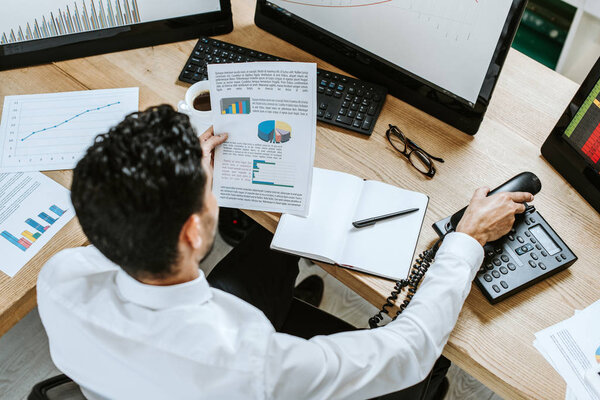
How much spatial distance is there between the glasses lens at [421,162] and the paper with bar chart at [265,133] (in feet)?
0.81

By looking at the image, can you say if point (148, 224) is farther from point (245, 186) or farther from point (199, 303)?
point (245, 186)

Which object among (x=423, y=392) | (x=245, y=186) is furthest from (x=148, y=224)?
(x=423, y=392)

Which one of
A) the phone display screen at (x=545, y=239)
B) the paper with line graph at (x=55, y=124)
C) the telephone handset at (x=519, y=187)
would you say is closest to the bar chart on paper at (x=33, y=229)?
the paper with line graph at (x=55, y=124)

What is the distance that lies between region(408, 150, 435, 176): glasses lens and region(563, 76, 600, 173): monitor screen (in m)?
0.28

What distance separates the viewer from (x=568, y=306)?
93cm

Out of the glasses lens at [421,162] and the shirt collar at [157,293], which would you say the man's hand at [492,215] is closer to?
the glasses lens at [421,162]

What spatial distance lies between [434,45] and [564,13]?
126 cm

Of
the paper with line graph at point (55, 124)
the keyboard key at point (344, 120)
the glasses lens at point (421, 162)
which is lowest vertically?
the paper with line graph at point (55, 124)

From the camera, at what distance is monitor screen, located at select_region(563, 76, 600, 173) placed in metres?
0.97

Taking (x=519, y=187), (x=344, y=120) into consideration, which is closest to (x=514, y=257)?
(x=519, y=187)

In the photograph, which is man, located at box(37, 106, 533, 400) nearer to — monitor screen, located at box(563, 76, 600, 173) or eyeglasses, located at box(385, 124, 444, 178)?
eyeglasses, located at box(385, 124, 444, 178)

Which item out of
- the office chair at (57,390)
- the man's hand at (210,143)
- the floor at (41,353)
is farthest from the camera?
the floor at (41,353)

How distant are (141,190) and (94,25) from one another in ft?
2.64

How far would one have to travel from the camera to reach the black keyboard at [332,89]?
3.81ft
